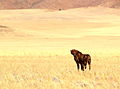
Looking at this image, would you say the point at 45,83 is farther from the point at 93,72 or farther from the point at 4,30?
the point at 4,30

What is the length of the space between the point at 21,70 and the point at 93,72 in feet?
8.58

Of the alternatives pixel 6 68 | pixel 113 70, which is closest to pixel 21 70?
pixel 6 68

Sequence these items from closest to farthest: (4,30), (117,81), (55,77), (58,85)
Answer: (58,85)
(117,81)
(55,77)
(4,30)

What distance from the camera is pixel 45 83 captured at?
38.7ft

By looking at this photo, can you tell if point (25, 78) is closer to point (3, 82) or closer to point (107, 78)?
point (3, 82)

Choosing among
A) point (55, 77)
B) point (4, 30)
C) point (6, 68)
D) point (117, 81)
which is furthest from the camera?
point (4, 30)

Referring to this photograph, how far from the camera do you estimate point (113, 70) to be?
1457 centimetres

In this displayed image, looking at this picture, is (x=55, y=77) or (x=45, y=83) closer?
(x=45, y=83)

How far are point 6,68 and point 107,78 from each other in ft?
15.2

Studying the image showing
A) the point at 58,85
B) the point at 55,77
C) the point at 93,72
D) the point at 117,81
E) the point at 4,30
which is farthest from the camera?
the point at 4,30

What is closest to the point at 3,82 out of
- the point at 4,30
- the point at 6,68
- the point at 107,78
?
the point at 107,78

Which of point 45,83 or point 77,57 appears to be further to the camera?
point 77,57

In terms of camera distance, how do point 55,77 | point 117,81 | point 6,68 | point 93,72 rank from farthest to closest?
point 6,68 → point 93,72 → point 55,77 → point 117,81

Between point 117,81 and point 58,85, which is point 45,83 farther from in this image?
point 117,81
